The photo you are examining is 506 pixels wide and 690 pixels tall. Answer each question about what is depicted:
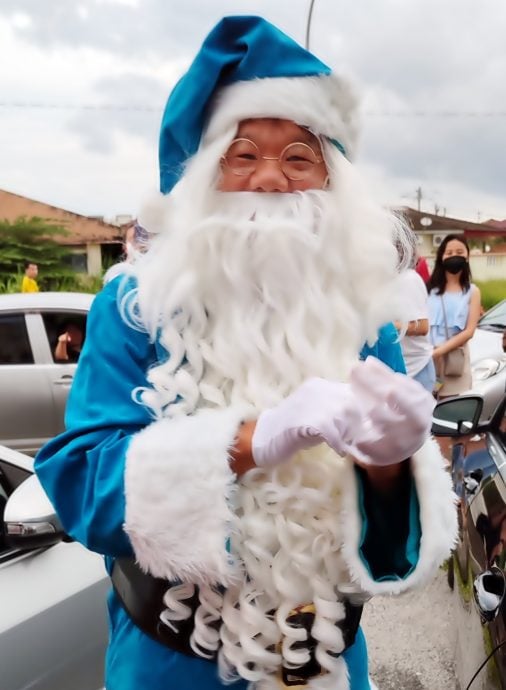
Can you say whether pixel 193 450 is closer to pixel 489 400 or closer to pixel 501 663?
pixel 501 663

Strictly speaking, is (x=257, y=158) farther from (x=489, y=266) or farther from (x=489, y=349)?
(x=489, y=266)

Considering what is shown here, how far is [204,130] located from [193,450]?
0.62m

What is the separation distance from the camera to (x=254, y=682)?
45.5 inches

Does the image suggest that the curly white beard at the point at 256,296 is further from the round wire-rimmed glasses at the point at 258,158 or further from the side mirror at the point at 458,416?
the side mirror at the point at 458,416

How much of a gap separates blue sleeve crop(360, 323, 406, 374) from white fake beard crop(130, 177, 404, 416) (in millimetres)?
111

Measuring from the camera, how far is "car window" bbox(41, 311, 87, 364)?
5.38 meters

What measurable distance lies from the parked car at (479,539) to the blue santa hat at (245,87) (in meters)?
1.15

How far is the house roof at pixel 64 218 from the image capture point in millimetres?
25000

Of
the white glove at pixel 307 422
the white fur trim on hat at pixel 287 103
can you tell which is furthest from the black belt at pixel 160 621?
the white fur trim on hat at pixel 287 103

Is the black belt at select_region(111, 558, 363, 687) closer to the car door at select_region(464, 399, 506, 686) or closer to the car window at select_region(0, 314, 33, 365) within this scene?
the car door at select_region(464, 399, 506, 686)

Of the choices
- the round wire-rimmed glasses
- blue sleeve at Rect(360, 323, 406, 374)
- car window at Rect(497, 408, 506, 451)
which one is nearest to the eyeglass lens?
the round wire-rimmed glasses

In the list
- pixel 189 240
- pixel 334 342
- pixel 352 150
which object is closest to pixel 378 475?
pixel 334 342

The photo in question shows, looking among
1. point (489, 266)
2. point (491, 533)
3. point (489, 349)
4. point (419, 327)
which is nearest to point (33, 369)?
point (419, 327)

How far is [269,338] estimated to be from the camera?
121 cm
